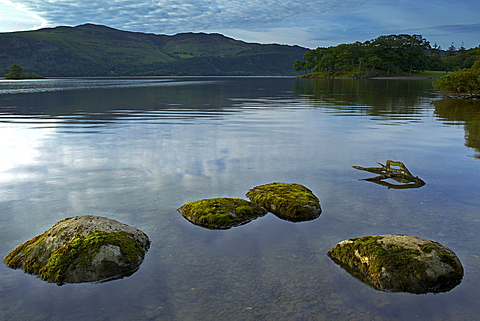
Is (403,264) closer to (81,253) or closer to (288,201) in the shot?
(288,201)

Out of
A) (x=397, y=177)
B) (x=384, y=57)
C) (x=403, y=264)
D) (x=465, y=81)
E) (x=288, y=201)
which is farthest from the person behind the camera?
(x=384, y=57)

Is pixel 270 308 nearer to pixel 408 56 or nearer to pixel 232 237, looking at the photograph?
pixel 232 237

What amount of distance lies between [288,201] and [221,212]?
6.49 ft

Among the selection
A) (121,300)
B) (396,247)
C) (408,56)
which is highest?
(408,56)

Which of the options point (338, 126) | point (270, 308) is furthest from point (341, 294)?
point (338, 126)

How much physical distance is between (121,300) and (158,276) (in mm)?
906

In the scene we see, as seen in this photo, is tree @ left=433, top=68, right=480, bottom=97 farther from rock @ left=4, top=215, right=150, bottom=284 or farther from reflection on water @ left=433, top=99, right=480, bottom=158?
rock @ left=4, top=215, right=150, bottom=284

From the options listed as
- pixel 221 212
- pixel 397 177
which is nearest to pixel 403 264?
pixel 221 212

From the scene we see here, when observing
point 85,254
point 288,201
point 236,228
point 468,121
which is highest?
point 468,121

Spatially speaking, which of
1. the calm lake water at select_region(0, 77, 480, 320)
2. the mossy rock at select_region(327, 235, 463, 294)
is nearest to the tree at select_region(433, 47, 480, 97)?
the calm lake water at select_region(0, 77, 480, 320)

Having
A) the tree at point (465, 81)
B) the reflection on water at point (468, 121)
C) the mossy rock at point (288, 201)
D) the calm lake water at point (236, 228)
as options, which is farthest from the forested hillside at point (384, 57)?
the mossy rock at point (288, 201)

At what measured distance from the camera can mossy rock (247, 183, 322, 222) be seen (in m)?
10.5

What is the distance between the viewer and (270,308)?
254 inches

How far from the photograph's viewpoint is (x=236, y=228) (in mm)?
9859
